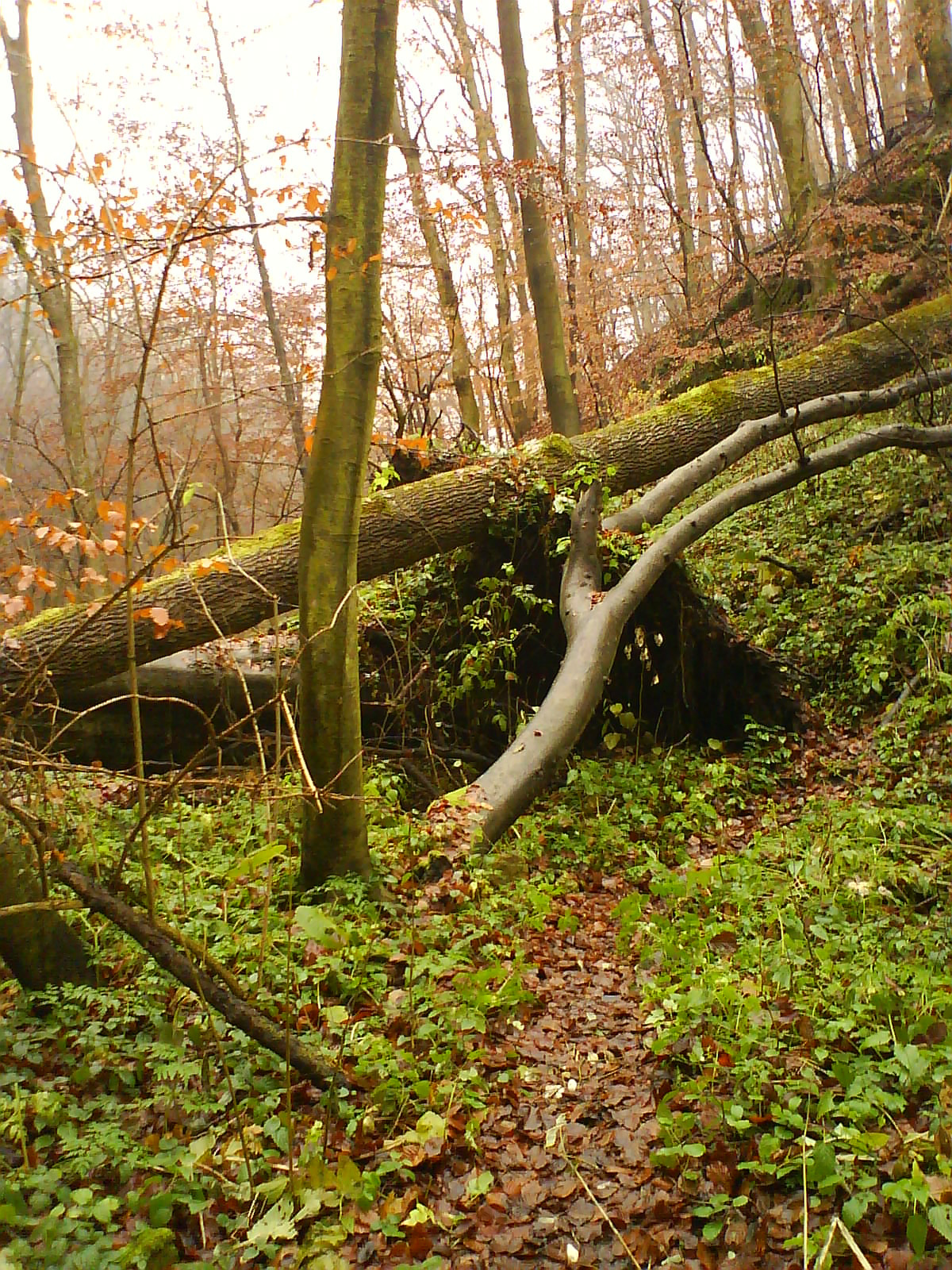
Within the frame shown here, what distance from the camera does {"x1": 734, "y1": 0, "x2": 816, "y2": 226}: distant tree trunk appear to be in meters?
11.3

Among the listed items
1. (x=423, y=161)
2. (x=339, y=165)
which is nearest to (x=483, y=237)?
(x=423, y=161)

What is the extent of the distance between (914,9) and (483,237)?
6.82 meters

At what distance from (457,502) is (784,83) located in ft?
30.4

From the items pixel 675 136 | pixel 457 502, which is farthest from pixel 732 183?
pixel 457 502

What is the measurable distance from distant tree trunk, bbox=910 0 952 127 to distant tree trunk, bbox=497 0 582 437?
5.67 meters

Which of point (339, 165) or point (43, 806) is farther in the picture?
point (339, 165)

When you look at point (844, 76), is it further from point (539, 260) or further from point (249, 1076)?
point (249, 1076)

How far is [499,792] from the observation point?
4.62 metres

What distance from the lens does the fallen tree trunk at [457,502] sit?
5.54 meters

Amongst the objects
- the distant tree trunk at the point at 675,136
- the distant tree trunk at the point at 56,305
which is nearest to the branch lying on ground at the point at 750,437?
the distant tree trunk at the point at 675,136

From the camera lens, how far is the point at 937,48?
450 inches

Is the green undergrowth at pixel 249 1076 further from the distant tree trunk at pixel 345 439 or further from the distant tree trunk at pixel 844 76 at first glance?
the distant tree trunk at pixel 844 76

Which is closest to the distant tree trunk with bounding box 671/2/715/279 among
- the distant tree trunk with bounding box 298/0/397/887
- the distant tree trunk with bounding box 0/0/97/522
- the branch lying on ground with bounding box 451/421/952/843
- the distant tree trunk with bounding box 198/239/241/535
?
the branch lying on ground with bounding box 451/421/952/843

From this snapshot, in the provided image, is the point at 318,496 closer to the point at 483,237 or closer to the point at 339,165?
the point at 339,165
